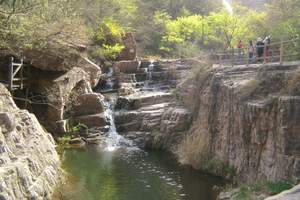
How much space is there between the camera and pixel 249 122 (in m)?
16.8

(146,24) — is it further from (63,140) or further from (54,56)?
(54,56)

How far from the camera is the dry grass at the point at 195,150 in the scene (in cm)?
2039

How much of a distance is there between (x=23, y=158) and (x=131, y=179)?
5845 millimetres

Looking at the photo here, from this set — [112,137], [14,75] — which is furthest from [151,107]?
[14,75]

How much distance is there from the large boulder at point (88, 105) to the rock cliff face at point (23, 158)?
454 inches

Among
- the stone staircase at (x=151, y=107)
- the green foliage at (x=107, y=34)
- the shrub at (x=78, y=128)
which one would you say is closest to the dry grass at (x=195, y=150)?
the stone staircase at (x=151, y=107)

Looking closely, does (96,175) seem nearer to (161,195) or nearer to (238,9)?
(161,195)

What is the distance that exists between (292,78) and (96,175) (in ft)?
28.5

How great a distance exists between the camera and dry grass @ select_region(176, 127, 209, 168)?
20.4 metres

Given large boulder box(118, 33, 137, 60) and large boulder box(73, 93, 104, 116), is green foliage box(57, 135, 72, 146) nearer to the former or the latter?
large boulder box(73, 93, 104, 116)

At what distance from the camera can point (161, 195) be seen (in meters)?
16.1

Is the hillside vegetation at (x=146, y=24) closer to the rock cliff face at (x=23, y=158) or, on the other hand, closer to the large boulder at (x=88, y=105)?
the rock cliff face at (x=23, y=158)

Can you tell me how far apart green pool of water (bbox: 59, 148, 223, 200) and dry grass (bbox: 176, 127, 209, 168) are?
471 millimetres

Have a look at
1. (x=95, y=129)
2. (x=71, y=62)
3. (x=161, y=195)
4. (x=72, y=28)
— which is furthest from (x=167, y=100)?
(x=161, y=195)
